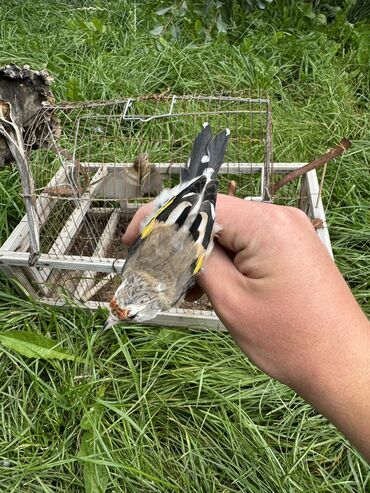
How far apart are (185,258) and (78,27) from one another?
13.3 feet

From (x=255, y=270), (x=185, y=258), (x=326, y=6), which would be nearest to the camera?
(x=255, y=270)

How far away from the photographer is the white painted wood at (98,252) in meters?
3.13

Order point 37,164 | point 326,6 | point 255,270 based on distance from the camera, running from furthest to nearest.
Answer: point 326,6 < point 37,164 < point 255,270

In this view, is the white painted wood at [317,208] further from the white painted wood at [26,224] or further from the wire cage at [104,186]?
the white painted wood at [26,224]

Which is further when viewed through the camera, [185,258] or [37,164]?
[37,164]

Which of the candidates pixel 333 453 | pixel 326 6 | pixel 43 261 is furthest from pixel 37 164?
pixel 326 6

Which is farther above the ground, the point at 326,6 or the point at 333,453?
the point at 326,6

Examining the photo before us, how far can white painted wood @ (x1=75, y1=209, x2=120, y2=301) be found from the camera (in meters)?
3.13

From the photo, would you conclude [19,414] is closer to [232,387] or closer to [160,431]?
[160,431]

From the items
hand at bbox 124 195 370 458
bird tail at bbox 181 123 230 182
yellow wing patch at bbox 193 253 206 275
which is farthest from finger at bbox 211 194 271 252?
bird tail at bbox 181 123 230 182

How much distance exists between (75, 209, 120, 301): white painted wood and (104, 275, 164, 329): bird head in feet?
2.88

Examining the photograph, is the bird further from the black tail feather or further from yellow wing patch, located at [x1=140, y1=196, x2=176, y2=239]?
the black tail feather

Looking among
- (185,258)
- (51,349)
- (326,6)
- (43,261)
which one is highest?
(326,6)

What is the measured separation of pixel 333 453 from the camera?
235cm
